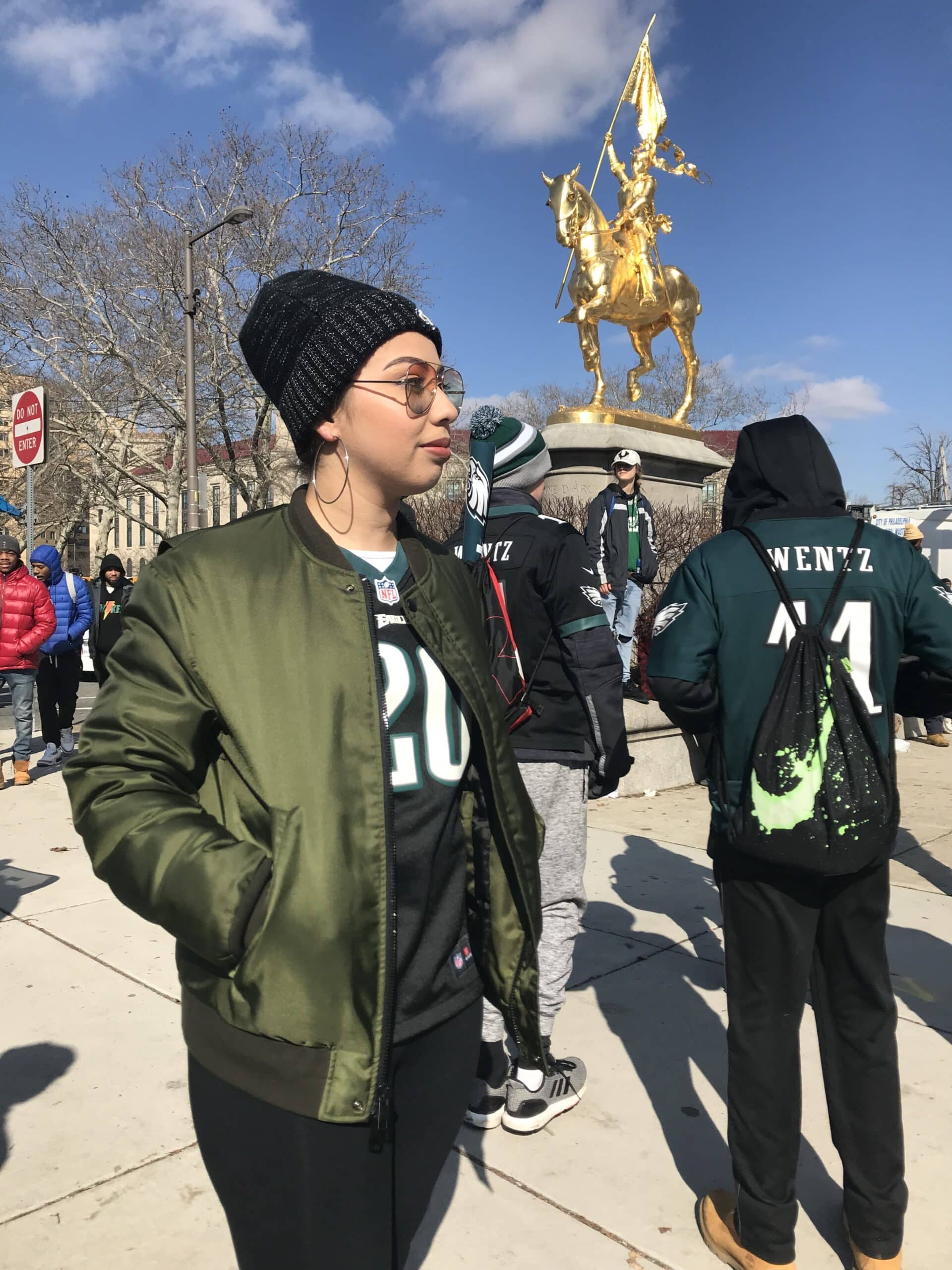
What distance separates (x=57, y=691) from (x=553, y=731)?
7137mm

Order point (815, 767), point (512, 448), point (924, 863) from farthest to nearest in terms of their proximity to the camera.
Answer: point (924, 863) → point (512, 448) → point (815, 767)

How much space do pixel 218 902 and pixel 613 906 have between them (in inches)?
161

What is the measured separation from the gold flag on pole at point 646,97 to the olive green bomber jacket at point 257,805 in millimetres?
14349

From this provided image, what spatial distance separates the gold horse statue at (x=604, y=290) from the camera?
42.7ft

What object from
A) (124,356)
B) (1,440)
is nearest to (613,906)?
(124,356)

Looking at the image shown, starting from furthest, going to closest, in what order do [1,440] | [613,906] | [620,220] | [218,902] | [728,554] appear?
[1,440], [620,220], [613,906], [728,554], [218,902]

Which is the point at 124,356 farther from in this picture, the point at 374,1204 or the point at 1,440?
the point at 1,440

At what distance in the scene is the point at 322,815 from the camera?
4.29ft

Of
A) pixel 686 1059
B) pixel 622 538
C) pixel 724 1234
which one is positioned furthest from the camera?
pixel 622 538

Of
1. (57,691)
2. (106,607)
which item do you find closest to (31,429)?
(57,691)

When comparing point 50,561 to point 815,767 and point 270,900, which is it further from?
point 270,900

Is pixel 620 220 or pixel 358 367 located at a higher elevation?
pixel 620 220

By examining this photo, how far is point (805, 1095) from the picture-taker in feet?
10.4

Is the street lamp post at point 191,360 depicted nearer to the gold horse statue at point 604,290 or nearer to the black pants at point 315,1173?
the gold horse statue at point 604,290
